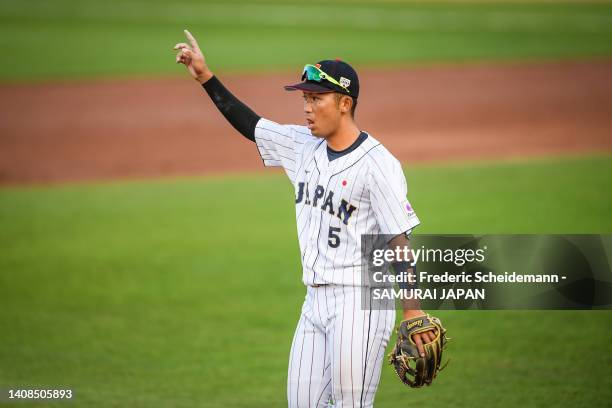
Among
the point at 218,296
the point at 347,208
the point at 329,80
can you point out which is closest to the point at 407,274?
the point at 347,208

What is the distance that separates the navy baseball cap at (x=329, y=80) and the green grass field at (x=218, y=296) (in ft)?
9.02

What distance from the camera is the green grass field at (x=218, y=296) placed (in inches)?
263

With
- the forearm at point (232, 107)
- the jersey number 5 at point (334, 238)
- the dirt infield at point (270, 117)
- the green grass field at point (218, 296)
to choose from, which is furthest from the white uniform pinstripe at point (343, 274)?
the dirt infield at point (270, 117)

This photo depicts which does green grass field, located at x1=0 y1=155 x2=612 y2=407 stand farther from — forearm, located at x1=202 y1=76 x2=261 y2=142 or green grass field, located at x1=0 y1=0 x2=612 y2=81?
green grass field, located at x1=0 y1=0 x2=612 y2=81

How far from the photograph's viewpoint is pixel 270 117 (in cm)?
1686

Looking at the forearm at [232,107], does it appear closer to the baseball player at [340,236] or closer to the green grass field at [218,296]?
the baseball player at [340,236]

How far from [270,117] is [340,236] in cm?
1259

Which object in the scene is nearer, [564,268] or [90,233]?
[564,268]

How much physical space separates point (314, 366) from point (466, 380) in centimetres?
261

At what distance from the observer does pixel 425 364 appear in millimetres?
4395

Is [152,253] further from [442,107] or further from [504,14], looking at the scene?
[504,14]

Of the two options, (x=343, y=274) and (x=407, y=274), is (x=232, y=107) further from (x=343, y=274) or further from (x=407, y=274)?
(x=407, y=274)

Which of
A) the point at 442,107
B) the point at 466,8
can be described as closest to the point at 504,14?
the point at 466,8

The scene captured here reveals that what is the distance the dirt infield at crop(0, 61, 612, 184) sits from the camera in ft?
48.2
